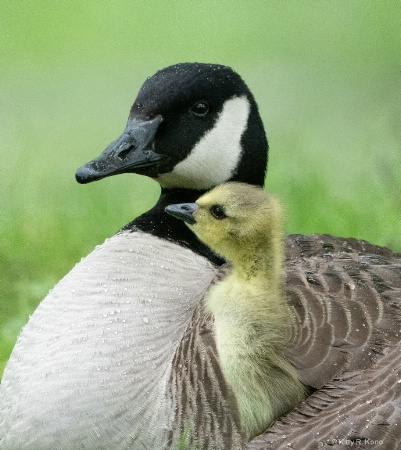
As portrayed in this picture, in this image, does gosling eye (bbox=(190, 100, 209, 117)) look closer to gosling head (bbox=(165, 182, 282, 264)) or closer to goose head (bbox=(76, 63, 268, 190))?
goose head (bbox=(76, 63, 268, 190))

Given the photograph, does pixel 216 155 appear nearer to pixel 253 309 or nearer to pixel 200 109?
pixel 200 109

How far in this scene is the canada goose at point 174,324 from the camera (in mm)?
3068

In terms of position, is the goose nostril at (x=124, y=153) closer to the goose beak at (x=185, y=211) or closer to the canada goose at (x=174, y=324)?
the canada goose at (x=174, y=324)

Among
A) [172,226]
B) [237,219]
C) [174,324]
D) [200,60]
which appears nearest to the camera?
[237,219]

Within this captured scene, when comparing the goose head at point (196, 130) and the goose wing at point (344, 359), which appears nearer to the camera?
the goose wing at point (344, 359)

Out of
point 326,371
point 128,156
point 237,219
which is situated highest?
point 128,156

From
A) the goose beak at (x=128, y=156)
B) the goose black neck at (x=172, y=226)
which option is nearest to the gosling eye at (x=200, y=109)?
the goose beak at (x=128, y=156)

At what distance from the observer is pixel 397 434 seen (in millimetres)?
2844

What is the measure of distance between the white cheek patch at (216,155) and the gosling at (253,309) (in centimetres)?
55

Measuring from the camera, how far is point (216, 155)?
3705 mm

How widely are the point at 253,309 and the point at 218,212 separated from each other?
35cm

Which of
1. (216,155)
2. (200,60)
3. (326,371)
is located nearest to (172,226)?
(216,155)

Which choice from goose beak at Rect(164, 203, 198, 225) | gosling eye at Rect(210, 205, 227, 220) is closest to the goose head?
goose beak at Rect(164, 203, 198, 225)

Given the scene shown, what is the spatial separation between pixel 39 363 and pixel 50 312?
21 cm
